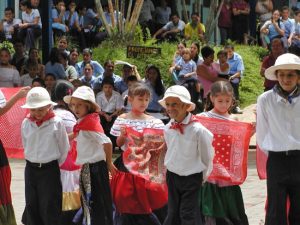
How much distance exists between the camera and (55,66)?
1869 centimetres

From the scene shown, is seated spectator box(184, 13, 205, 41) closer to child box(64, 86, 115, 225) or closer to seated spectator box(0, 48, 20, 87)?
seated spectator box(0, 48, 20, 87)

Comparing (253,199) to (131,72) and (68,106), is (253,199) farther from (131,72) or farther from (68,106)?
(131,72)

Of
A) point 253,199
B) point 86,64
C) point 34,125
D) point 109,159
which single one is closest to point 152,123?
point 109,159

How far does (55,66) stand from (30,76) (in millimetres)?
633

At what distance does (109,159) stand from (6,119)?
4.72 ft

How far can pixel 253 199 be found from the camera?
11.9m

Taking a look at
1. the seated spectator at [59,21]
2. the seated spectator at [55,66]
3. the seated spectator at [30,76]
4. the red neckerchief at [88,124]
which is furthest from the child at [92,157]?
the seated spectator at [59,21]

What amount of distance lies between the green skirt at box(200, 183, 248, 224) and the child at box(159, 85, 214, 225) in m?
0.44

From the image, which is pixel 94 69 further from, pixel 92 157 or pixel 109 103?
pixel 92 157

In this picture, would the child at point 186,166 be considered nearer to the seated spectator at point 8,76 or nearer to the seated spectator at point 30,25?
the seated spectator at point 8,76

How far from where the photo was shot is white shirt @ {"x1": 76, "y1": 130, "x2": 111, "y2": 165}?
9.17 metres

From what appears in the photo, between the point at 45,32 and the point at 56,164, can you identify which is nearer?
the point at 56,164

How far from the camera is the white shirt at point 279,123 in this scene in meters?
8.12

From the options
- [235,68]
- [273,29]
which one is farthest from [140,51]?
[273,29]
